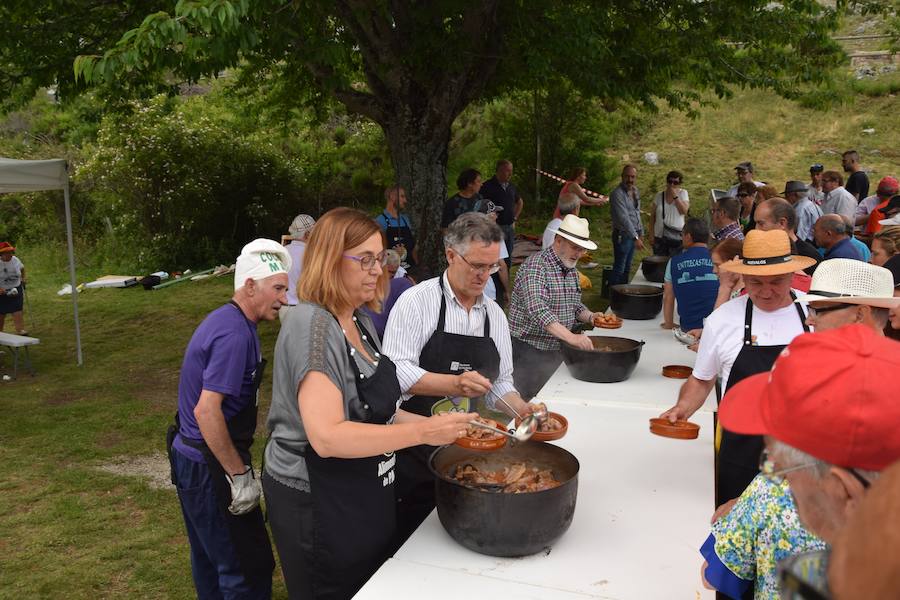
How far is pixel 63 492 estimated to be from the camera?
4.87 meters

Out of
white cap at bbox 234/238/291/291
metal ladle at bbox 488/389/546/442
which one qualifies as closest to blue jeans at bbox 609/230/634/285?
metal ladle at bbox 488/389/546/442

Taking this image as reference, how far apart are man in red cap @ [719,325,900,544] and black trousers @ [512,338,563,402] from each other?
322 centimetres

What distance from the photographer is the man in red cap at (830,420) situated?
1.09 metres

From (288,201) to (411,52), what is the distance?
7.65 m

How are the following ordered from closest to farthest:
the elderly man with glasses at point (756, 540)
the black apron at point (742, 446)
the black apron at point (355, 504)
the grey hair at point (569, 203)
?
1. the elderly man with glasses at point (756, 540)
2. the black apron at point (355, 504)
3. the black apron at point (742, 446)
4. the grey hair at point (569, 203)

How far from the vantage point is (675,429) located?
291 cm

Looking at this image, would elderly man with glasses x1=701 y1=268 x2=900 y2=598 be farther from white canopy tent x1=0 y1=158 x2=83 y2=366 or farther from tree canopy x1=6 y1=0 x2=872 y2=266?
white canopy tent x1=0 y1=158 x2=83 y2=366

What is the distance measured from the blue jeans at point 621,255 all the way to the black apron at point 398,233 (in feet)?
10.3

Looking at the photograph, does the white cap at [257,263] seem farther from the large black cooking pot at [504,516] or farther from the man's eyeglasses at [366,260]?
the large black cooking pot at [504,516]

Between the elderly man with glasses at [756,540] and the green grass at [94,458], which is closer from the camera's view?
the elderly man with glasses at [756,540]

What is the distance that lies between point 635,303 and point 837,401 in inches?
191

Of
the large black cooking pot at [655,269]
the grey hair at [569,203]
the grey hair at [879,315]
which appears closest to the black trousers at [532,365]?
the grey hair at [879,315]

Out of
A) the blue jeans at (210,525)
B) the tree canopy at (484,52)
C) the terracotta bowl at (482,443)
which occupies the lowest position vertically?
the blue jeans at (210,525)

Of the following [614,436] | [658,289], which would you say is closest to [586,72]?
[658,289]
